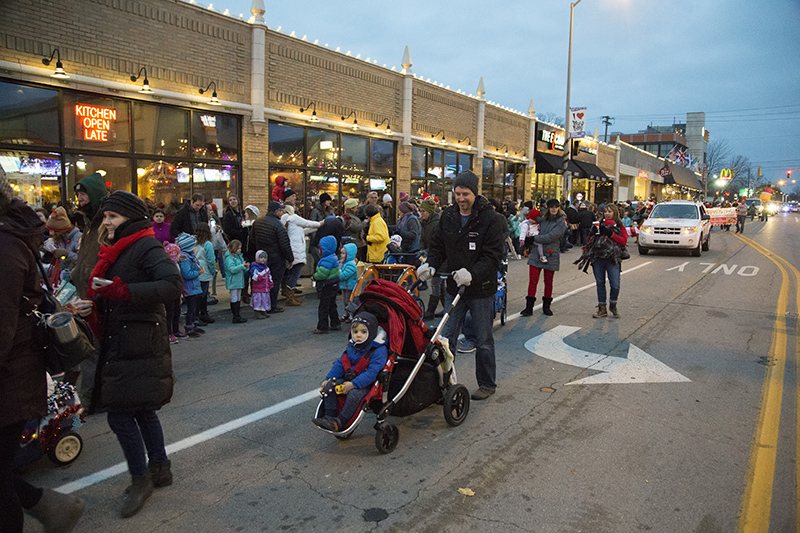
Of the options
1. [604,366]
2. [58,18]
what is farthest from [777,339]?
[58,18]

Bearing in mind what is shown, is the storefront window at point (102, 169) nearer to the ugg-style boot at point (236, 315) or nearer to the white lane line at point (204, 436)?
the ugg-style boot at point (236, 315)

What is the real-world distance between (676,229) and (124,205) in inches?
748

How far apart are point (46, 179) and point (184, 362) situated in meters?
7.70

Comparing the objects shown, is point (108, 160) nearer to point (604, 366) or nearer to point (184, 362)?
point (184, 362)

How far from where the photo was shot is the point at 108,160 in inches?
504

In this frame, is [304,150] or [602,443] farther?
[304,150]

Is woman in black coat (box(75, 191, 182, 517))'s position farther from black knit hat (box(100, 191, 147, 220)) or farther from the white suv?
the white suv

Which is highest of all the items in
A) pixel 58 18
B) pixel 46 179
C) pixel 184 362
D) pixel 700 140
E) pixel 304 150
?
pixel 700 140

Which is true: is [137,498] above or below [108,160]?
below

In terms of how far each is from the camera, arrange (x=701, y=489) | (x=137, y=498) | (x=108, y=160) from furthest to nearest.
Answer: (x=108, y=160) < (x=701, y=489) < (x=137, y=498)

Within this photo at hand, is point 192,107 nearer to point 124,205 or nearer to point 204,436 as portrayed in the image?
point 204,436

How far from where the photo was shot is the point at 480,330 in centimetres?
521

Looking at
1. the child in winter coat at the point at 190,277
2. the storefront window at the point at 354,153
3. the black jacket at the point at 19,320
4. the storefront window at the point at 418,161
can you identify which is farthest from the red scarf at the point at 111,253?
the storefront window at the point at 418,161

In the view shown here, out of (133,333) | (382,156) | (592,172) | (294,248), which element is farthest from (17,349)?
(592,172)
